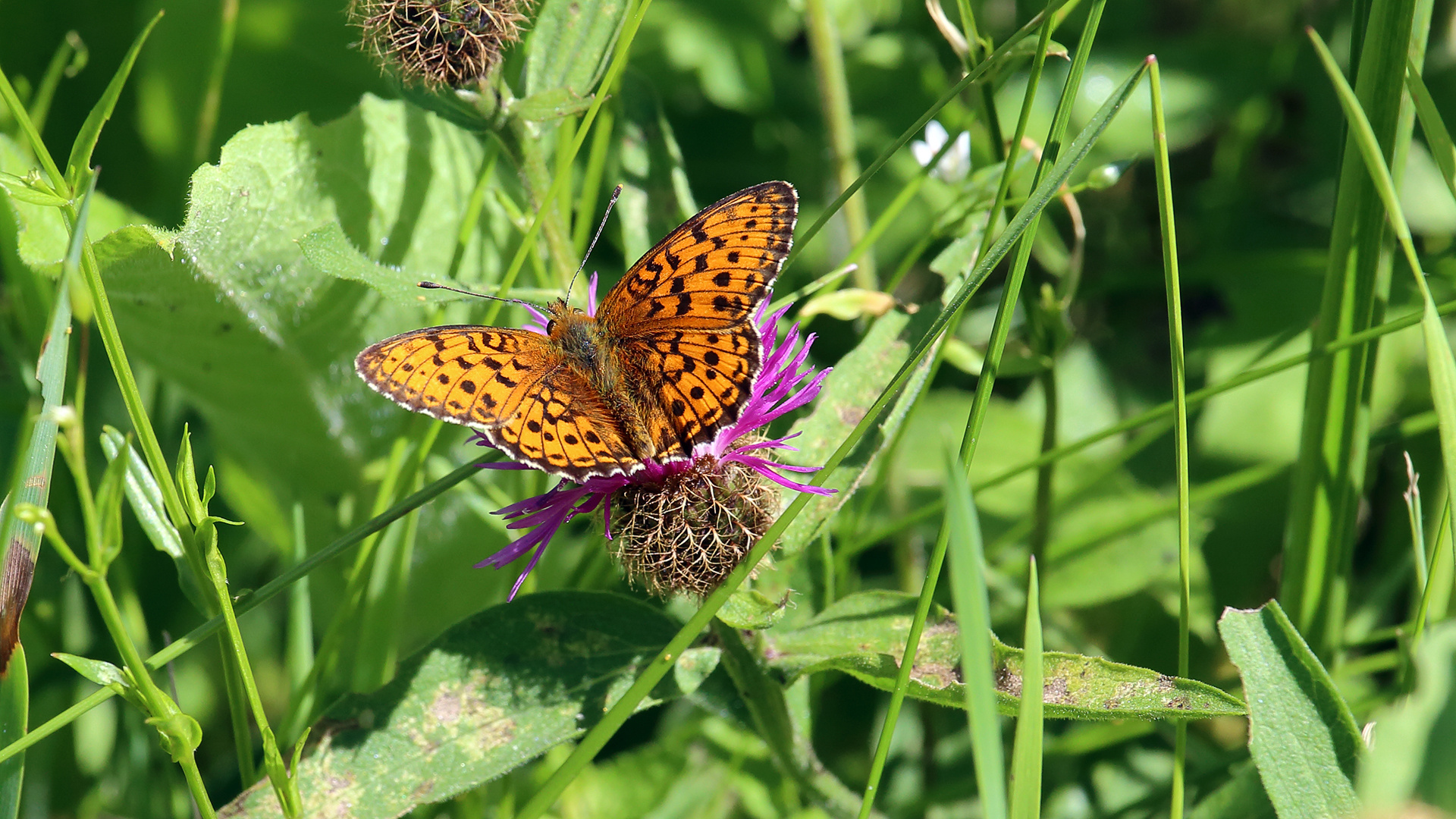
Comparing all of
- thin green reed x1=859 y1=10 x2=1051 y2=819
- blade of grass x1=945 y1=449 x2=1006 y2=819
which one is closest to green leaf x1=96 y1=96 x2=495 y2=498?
thin green reed x1=859 y1=10 x2=1051 y2=819

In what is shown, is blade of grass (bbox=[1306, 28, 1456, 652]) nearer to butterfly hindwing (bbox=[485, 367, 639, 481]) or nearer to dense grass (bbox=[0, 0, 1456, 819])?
dense grass (bbox=[0, 0, 1456, 819])

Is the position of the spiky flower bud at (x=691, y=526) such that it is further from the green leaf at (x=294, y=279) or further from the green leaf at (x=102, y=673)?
the green leaf at (x=294, y=279)

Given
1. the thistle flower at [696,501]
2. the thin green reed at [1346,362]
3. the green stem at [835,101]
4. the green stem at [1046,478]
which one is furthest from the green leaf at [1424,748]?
the green stem at [835,101]

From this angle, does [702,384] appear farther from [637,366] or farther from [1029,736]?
[1029,736]

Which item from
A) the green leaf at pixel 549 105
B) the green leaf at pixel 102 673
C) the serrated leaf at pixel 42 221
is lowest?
the green leaf at pixel 102 673

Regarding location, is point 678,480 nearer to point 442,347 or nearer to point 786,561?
point 786,561

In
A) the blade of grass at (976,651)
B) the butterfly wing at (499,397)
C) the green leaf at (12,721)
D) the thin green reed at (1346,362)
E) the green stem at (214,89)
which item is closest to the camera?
the blade of grass at (976,651)

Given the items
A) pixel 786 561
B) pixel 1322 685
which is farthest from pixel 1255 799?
pixel 786 561

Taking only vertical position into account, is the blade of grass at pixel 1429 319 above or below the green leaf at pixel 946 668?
above
